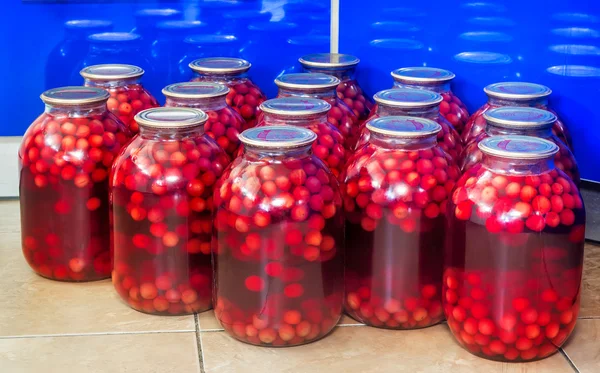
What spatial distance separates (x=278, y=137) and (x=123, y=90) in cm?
43

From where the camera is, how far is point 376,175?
1.22 meters

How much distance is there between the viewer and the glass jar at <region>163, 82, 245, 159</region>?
4.61ft

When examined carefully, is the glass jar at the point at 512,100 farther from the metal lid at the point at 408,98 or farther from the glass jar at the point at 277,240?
the glass jar at the point at 277,240

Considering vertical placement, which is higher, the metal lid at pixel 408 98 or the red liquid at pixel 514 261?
the metal lid at pixel 408 98

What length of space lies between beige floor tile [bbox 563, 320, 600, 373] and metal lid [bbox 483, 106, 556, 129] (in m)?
0.29

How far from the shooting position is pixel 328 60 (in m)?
1.62

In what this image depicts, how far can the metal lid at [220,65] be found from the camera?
156cm

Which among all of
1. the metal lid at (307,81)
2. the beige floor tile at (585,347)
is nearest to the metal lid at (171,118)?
the metal lid at (307,81)

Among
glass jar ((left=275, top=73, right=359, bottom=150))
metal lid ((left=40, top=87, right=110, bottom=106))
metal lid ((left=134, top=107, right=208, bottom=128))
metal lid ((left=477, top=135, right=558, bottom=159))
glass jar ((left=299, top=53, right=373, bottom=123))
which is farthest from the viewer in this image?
glass jar ((left=299, top=53, right=373, bottom=123))

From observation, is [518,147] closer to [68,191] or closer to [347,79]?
[347,79]

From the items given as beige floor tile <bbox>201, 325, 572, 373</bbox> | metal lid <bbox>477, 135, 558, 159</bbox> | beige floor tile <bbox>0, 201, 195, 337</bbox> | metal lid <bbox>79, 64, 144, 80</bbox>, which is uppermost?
metal lid <bbox>79, 64, 144, 80</bbox>

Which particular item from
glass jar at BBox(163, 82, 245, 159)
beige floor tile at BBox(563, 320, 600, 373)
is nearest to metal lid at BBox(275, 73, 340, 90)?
glass jar at BBox(163, 82, 245, 159)

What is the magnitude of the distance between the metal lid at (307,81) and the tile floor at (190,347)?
0.38 m

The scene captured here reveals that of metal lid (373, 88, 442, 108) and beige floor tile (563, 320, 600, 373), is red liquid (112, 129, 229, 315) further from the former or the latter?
beige floor tile (563, 320, 600, 373)
